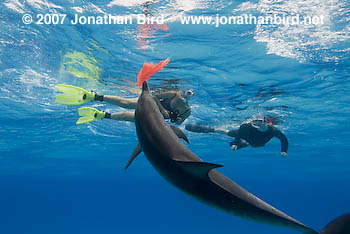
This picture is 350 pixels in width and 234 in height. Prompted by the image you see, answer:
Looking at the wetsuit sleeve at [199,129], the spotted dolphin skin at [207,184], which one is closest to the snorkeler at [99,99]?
the spotted dolphin skin at [207,184]

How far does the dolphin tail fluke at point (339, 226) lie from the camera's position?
185 cm

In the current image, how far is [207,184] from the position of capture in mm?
1757

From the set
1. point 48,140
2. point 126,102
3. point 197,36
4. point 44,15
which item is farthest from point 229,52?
point 48,140

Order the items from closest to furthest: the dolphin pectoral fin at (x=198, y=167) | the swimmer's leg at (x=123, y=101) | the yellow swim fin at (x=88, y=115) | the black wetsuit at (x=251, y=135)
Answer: the dolphin pectoral fin at (x=198, y=167), the swimmer's leg at (x=123, y=101), the yellow swim fin at (x=88, y=115), the black wetsuit at (x=251, y=135)

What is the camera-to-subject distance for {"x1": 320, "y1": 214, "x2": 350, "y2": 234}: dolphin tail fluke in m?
1.85

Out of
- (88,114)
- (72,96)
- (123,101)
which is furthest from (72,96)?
(123,101)

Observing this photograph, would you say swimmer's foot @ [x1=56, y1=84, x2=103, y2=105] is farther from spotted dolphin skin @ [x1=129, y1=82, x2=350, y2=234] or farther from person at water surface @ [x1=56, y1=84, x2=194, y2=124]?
spotted dolphin skin @ [x1=129, y1=82, x2=350, y2=234]

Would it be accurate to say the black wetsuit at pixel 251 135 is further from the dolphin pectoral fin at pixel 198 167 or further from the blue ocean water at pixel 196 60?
the dolphin pectoral fin at pixel 198 167

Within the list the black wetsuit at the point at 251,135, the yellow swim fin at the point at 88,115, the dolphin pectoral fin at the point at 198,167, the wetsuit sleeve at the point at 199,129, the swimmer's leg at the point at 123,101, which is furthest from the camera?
the wetsuit sleeve at the point at 199,129

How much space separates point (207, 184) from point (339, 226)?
1.09 meters

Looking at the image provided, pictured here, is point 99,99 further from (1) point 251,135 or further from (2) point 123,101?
(1) point 251,135

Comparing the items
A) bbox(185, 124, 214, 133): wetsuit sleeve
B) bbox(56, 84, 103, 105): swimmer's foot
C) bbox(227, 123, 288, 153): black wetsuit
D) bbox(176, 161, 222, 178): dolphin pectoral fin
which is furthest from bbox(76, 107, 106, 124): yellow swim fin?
bbox(185, 124, 214, 133): wetsuit sleeve

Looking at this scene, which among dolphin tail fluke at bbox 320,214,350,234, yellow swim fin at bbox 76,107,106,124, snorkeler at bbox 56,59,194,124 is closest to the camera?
dolphin tail fluke at bbox 320,214,350,234

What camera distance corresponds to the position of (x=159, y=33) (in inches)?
381
